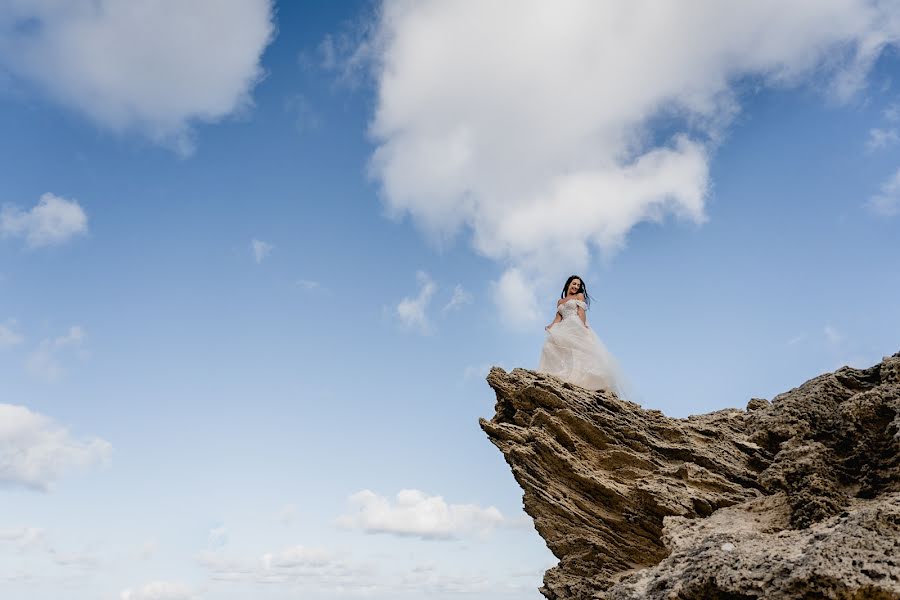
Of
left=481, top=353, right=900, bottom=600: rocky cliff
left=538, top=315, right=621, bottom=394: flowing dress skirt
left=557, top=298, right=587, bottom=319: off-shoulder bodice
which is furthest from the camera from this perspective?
left=557, top=298, right=587, bottom=319: off-shoulder bodice

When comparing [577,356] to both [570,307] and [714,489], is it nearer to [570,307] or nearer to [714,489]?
[570,307]

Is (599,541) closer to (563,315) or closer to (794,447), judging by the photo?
(794,447)

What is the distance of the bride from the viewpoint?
18922 millimetres

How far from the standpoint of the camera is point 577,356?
19.5 m

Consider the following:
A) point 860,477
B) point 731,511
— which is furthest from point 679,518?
point 860,477

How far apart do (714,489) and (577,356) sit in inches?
268

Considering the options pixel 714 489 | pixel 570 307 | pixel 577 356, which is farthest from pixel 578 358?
pixel 714 489

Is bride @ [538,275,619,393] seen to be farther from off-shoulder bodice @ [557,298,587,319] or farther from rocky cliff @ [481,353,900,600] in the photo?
rocky cliff @ [481,353,900,600]

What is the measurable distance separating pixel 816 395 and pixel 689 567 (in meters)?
4.00

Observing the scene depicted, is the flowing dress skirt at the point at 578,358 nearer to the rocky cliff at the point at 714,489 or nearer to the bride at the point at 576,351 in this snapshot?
the bride at the point at 576,351

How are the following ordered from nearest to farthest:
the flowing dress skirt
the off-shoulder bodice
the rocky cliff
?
the rocky cliff < the flowing dress skirt < the off-shoulder bodice

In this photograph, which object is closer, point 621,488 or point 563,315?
point 621,488

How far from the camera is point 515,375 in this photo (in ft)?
53.6

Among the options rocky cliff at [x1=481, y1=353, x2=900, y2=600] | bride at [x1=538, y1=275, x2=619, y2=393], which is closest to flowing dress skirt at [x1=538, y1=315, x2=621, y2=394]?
bride at [x1=538, y1=275, x2=619, y2=393]
